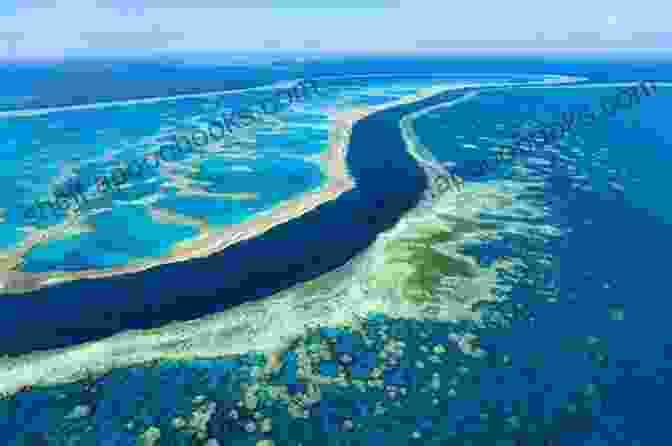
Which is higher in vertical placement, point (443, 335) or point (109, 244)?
point (109, 244)

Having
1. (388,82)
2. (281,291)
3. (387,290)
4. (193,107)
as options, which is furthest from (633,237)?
(388,82)

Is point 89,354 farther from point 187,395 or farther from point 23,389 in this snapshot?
point 187,395
